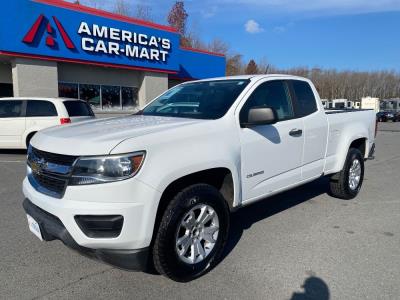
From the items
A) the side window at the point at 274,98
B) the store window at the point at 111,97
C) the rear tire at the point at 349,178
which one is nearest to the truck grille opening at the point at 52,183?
the side window at the point at 274,98

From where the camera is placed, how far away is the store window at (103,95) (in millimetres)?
16344

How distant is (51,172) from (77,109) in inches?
314

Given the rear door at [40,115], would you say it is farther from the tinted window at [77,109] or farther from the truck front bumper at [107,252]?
the truck front bumper at [107,252]

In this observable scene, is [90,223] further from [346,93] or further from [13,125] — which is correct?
[346,93]

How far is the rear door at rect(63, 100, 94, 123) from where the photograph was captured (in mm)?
10273

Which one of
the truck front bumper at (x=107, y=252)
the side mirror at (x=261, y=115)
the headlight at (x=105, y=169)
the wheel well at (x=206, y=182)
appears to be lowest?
the truck front bumper at (x=107, y=252)

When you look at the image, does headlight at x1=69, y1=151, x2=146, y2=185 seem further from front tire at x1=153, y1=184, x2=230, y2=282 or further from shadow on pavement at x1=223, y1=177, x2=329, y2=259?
shadow on pavement at x1=223, y1=177, x2=329, y2=259

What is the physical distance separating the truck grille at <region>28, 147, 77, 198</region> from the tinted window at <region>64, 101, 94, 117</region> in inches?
290

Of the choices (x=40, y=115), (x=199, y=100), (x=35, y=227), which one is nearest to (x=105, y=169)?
(x=35, y=227)

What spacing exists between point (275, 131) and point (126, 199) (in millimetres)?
2057

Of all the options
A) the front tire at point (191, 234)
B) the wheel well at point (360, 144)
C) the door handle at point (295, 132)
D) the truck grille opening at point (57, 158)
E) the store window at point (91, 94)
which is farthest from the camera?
the store window at point (91, 94)

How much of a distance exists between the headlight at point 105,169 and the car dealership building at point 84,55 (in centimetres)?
1271

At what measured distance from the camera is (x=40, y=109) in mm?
10266

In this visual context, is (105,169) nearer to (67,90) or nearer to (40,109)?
(40,109)
